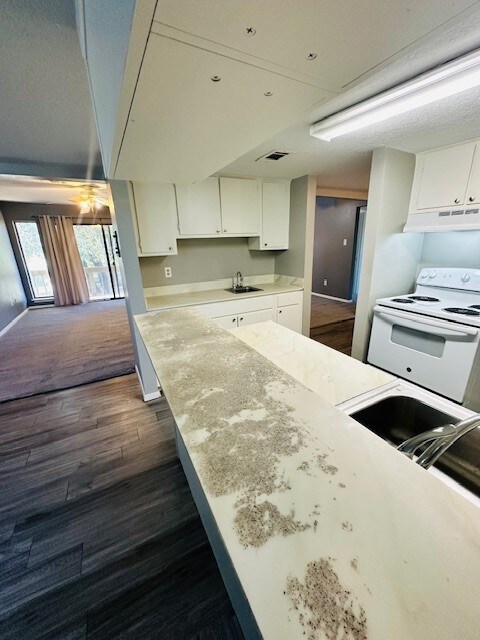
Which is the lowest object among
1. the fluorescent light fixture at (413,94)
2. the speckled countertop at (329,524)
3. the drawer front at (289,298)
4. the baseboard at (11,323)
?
the baseboard at (11,323)

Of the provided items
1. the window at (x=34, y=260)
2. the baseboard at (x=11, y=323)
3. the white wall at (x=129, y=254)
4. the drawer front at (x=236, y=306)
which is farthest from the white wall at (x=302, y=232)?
the window at (x=34, y=260)

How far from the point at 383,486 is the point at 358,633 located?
0.78ft

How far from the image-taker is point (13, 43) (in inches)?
42.8

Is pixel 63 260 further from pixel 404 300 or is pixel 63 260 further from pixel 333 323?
pixel 404 300

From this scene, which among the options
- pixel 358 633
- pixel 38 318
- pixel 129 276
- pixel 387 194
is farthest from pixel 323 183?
pixel 38 318

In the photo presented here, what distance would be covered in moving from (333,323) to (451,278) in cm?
214

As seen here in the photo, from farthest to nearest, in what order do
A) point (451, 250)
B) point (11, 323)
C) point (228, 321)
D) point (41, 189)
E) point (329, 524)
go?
1. point (11, 323)
2. point (41, 189)
3. point (228, 321)
4. point (451, 250)
5. point (329, 524)

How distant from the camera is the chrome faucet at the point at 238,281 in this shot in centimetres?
346

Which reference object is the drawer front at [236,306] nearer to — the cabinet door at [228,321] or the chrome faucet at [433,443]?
the cabinet door at [228,321]

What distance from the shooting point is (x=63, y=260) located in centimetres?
641

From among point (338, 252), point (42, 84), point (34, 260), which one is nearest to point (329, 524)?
point (42, 84)

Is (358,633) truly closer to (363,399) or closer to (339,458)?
(339,458)

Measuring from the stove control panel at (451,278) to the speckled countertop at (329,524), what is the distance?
2.65 metres

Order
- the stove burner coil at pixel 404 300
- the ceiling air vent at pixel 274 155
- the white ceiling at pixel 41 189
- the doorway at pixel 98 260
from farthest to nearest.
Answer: the doorway at pixel 98 260
the white ceiling at pixel 41 189
the stove burner coil at pixel 404 300
the ceiling air vent at pixel 274 155
